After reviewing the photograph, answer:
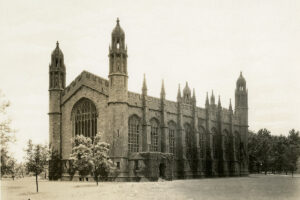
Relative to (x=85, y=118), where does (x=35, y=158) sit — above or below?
below

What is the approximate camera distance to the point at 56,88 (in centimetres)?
6631

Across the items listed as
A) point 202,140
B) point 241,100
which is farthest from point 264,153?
point 202,140

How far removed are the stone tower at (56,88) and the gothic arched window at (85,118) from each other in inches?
126

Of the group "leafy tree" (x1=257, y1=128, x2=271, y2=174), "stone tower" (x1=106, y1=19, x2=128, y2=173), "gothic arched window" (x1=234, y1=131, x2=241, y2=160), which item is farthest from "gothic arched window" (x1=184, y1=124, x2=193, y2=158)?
"leafy tree" (x1=257, y1=128, x2=271, y2=174)

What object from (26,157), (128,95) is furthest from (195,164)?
(26,157)

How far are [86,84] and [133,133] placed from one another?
1015cm

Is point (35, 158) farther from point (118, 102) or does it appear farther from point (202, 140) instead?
point (202, 140)

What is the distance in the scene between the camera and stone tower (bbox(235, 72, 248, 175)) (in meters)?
90.1

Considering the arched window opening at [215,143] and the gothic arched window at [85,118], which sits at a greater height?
the gothic arched window at [85,118]

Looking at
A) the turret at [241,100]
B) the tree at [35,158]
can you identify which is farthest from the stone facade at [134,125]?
the tree at [35,158]

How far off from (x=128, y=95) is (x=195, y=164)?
21.1 metres

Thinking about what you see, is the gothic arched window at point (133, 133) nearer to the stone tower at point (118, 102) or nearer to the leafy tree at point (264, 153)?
the stone tower at point (118, 102)

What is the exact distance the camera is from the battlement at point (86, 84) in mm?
59906

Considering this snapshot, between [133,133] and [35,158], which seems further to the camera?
[133,133]
